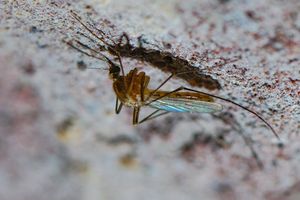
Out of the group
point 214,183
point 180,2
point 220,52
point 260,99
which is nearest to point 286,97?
point 260,99

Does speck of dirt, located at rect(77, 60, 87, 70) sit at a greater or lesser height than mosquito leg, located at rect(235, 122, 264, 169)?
greater

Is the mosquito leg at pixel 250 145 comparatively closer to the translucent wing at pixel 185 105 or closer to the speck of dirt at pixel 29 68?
the translucent wing at pixel 185 105

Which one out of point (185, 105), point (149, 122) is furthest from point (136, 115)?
point (185, 105)

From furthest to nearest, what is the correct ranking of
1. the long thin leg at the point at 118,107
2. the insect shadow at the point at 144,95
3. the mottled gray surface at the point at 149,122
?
the long thin leg at the point at 118,107 → the insect shadow at the point at 144,95 → the mottled gray surface at the point at 149,122

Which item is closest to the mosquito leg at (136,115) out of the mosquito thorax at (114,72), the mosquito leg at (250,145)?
the mosquito thorax at (114,72)

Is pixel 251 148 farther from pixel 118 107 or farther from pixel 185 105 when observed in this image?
pixel 118 107

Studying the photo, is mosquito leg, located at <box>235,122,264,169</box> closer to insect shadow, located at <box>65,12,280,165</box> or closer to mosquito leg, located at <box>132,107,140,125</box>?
insect shadow, located at <box>65,12,280,165</box>

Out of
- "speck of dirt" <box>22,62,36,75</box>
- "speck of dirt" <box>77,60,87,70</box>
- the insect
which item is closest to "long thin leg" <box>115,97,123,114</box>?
the insect
